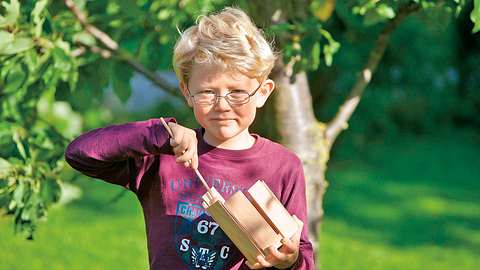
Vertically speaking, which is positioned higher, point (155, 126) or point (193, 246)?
point (155, 126)

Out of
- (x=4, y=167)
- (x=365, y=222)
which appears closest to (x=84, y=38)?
(x=4, y=167)

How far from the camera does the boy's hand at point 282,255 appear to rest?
6.88 feet

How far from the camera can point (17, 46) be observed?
2.95m

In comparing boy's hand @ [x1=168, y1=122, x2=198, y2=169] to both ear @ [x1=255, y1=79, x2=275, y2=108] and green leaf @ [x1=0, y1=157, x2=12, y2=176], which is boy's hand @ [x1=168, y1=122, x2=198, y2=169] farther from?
green leaf @ [x1=0, y1=157, x2=12, y2=176]

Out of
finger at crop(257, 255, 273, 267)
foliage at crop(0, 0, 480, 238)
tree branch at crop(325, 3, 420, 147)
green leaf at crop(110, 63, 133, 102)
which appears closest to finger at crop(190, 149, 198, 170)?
finger at crop(257, 255, 273, 267)

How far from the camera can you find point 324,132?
377cm

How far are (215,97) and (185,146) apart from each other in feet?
0.65

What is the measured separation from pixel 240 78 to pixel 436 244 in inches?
158

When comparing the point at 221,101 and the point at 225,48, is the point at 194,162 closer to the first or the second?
the point at 221,101

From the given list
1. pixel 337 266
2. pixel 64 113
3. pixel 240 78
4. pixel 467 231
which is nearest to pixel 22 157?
pixel 240 78

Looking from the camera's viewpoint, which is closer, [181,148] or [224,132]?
[181,148]

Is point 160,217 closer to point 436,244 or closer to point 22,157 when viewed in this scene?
point 22,157

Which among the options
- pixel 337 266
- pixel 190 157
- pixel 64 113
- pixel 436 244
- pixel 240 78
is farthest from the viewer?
pixel 64 113

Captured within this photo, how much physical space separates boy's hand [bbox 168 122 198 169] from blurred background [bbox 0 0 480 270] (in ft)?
2.94
